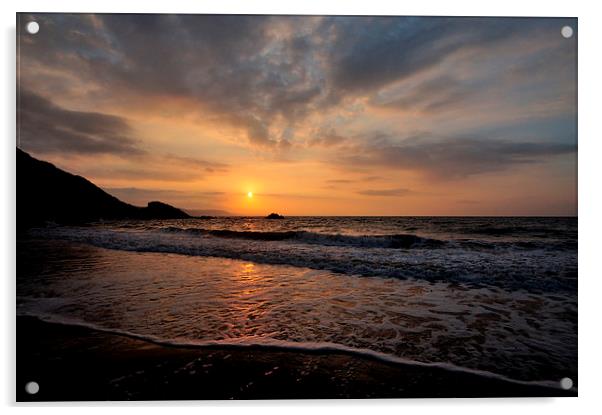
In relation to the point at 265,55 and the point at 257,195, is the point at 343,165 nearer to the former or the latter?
the point at 257,195

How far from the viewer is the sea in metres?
2.52

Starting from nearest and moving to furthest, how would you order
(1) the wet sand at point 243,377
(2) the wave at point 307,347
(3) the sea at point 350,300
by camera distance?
1. (1) the wet sand at point 243,377
2. (2) the wave at point 307,347
3. (3) the sea at point 350,300

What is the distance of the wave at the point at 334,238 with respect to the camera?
777 centimetres

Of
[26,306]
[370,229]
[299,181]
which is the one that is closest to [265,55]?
[299,181]

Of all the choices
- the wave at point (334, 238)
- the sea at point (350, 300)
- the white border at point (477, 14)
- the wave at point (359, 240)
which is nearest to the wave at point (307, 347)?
the sea at point (350, 300)

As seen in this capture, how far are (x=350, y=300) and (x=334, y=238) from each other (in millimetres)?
5484

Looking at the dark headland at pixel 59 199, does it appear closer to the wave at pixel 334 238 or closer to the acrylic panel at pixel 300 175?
the acrylic panel at pixel 300 175

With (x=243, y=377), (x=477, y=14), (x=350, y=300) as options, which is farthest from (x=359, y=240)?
(x=243, y=377)

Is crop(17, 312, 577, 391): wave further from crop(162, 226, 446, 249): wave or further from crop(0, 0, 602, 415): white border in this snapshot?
crop(162, 226, 446, 249): wave

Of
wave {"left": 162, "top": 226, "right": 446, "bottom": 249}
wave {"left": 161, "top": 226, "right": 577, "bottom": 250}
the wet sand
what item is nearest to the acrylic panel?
the wet sand

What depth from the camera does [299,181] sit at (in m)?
3.91

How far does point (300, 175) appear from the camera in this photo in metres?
3.88

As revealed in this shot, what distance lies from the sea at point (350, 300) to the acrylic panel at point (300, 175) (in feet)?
0.09
